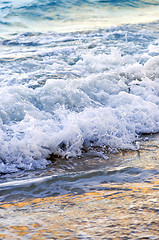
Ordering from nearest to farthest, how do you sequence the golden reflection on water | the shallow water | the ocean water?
the golden reflection on water → the shallow water → the ocean water

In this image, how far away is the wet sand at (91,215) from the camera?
191 centimetres

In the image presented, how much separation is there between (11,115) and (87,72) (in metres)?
2.64

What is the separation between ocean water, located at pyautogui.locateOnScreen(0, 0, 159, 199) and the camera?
137 inches

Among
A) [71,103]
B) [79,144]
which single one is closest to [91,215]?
[79,144]

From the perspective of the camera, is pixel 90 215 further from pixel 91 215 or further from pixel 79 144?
pixel 79 144

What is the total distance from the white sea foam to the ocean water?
1 centimetres

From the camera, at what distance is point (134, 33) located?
11359mm

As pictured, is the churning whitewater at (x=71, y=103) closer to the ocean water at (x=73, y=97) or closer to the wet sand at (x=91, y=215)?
the ocean water at (x=73, y=97)

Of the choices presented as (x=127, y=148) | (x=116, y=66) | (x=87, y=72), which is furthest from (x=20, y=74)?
(x=127, y=148)

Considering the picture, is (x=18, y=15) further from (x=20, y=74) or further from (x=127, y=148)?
(x=127, y=148)

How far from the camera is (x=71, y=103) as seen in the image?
4.75 m

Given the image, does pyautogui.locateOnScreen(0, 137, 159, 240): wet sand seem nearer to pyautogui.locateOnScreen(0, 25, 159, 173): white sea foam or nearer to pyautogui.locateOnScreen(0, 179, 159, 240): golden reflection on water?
pyautogui.locateOnScreen(0, 179, 159, 240): golden reflection on water

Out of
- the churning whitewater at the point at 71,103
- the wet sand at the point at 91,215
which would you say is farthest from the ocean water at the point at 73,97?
the wet sand at the point at 91,215

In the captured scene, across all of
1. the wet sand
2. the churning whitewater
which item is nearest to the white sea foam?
the churning whitewater
